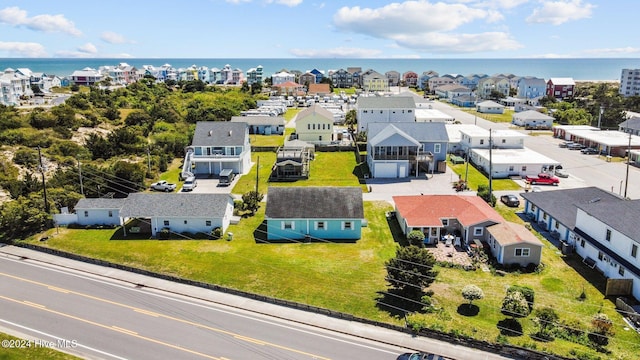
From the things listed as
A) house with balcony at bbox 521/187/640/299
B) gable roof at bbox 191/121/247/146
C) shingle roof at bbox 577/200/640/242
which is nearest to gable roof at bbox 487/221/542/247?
house with balcony at bbox 521/187/640/299

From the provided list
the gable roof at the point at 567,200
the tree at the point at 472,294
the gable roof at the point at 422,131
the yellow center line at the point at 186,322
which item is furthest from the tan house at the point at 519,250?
the gable roof at the point at 422,131

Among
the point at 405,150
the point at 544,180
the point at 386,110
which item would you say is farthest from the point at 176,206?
the point at 386,110

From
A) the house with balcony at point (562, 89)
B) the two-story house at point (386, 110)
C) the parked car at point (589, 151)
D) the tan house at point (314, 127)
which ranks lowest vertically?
the parked car at point (589, 151)

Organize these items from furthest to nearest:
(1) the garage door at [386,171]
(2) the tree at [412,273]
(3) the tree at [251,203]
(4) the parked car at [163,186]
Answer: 1. (1) the garage door at [386,171]
2. (4) the parked car at [163,186]
3. (3) the tree at [251,203]
4. (2) the tree at [412,273]

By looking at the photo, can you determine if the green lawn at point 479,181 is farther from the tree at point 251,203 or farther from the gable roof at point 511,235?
the tree at point 251,203

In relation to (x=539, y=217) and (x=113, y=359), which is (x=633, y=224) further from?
(x=113, y=359)

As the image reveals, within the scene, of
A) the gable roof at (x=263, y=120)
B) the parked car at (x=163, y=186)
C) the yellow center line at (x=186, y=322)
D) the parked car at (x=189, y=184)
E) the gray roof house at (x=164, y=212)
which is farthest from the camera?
the gable roof at (x=263, y=120)

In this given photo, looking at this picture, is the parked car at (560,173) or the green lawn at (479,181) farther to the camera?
the parked car at (560,173)
